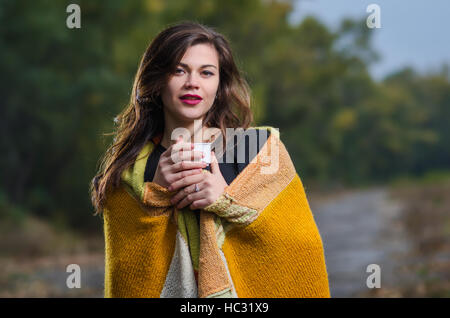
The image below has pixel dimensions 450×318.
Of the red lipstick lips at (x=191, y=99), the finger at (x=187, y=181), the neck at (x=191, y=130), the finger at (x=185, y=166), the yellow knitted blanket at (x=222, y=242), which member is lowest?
the yellow knitted blanket at (x=222, y=242)

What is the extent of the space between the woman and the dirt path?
9.12 feet

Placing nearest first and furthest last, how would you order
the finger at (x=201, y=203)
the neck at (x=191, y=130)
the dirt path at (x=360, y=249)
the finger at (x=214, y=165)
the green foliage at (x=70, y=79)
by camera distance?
1. the finger at (x=201, y=203)
2. the finger at (x=214, y=165)
3. the neck at (x=191, y=130)
4. the dirt path at (x=360, y=249)
5. the green foliage at (x=70, y=79)

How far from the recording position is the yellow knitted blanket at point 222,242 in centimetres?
213

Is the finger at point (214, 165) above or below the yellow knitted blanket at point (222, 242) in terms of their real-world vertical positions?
above

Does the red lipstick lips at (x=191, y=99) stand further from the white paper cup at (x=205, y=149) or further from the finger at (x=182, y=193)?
the finger at (x=182, y=193)

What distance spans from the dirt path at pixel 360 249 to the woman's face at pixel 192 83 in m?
3.16

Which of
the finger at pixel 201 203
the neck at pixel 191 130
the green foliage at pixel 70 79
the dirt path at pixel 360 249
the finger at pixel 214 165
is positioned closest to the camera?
the finger at pixel 201 203

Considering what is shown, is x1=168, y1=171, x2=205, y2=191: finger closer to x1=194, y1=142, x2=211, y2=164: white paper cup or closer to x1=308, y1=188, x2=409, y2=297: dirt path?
x1=194, y1=142, x2=211, y2=164: white paper cup

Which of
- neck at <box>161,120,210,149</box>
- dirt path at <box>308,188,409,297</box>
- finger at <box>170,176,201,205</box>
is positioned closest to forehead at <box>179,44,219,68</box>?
neck at <box>161,120,210,149</box>

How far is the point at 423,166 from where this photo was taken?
5116 cm

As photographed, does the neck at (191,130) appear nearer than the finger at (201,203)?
No

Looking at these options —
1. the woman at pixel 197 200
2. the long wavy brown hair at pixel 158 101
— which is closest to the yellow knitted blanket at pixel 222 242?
the woman at pixel 197 200

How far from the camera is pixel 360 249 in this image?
9.86 metres

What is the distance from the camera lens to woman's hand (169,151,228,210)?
211 centimetres
